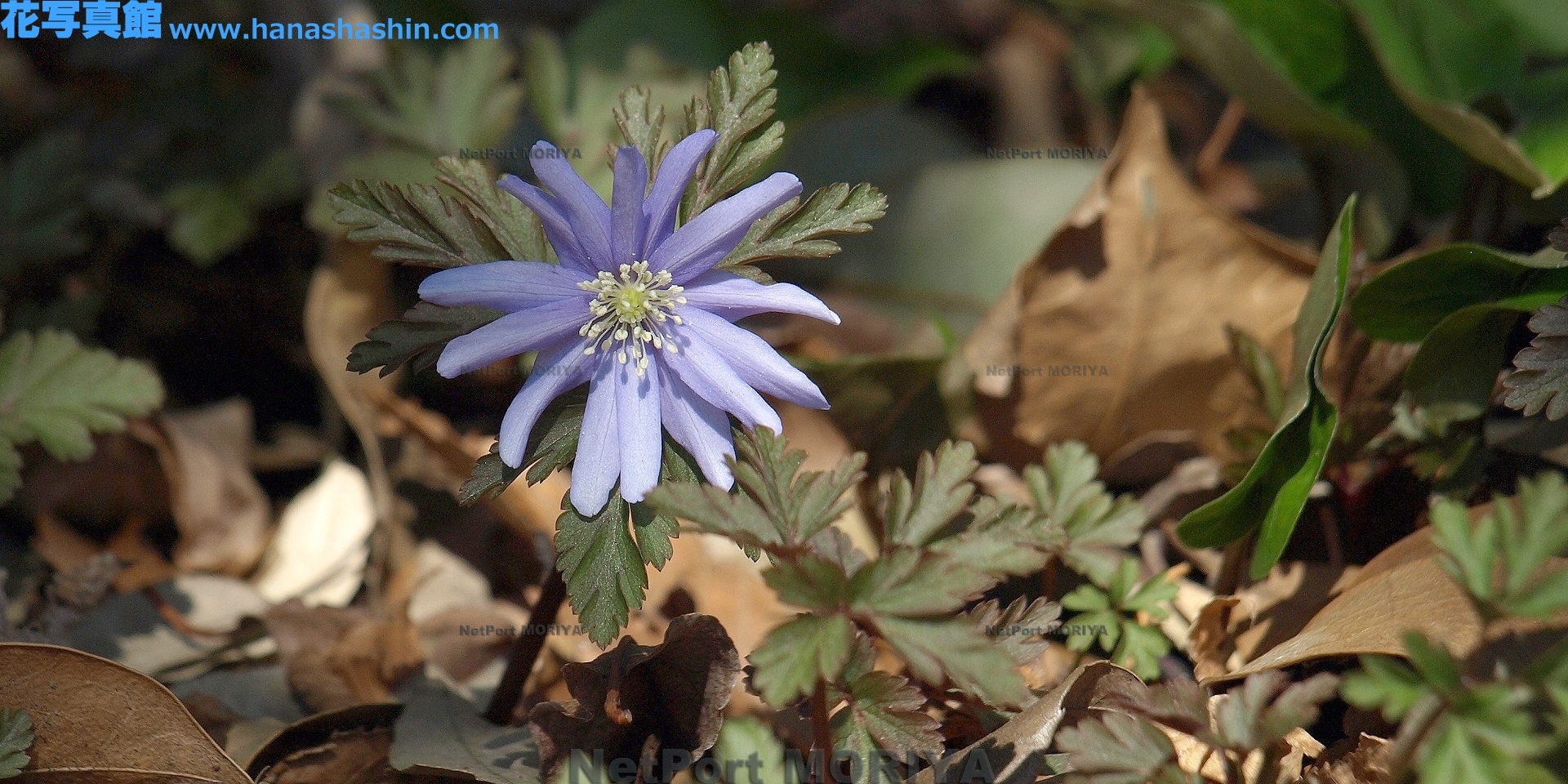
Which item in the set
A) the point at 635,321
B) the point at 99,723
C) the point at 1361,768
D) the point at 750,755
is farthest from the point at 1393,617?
the point at 99,723

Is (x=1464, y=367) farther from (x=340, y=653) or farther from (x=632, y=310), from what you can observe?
(x=340, y=653)

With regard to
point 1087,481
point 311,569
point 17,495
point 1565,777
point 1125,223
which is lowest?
point 311,569

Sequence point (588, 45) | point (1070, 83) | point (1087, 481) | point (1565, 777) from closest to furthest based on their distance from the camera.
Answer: point (1565, 777)
point (1087, 481)
point (588, 45)
point (1070, 83)

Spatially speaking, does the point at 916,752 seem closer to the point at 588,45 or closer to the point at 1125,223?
the point at 1125,223

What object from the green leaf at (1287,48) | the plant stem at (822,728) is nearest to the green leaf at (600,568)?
the plant stem at (822,728)

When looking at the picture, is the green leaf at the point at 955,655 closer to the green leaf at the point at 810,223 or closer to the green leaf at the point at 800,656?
the green leaf at the point at 800,656

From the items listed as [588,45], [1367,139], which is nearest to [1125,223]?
[1367,139]
